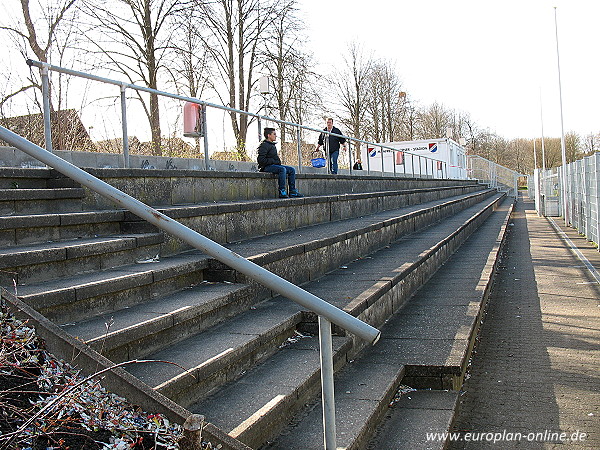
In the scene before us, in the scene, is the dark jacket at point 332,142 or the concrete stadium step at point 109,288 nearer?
the concrete stadium step at point 109,288

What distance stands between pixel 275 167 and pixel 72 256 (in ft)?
20.4

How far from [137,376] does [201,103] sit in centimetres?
671

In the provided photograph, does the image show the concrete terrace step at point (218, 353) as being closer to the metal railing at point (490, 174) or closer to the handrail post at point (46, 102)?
the handrail post at point (46, 102)

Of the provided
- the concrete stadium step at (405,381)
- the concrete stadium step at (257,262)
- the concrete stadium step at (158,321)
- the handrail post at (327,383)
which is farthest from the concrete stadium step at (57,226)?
the handrail post at (327,383)

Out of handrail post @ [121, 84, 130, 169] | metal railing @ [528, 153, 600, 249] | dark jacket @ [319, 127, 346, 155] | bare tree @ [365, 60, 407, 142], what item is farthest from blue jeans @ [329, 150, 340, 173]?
bare tree @ [365, 60, 407, 142]

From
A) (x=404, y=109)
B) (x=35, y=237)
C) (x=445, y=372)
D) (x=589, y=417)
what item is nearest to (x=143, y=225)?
(x=35, y=237)

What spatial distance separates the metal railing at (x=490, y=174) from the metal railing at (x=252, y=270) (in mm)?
47750

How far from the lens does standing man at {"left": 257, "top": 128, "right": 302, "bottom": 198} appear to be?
9.84 m

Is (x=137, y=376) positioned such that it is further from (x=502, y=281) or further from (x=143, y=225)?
(x=502, y=281)

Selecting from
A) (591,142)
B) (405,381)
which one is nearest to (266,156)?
(405,381)

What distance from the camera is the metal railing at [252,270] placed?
2676 millimetres

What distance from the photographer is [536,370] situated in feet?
18.7

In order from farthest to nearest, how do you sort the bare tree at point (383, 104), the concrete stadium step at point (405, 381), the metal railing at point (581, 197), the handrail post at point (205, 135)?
the bare tree at point (383, 104), the metal railing at point (581, 197), the handrail post at point (205, 135), the concrete stadium step at point (405, 381)

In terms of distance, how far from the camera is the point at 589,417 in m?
4.44
